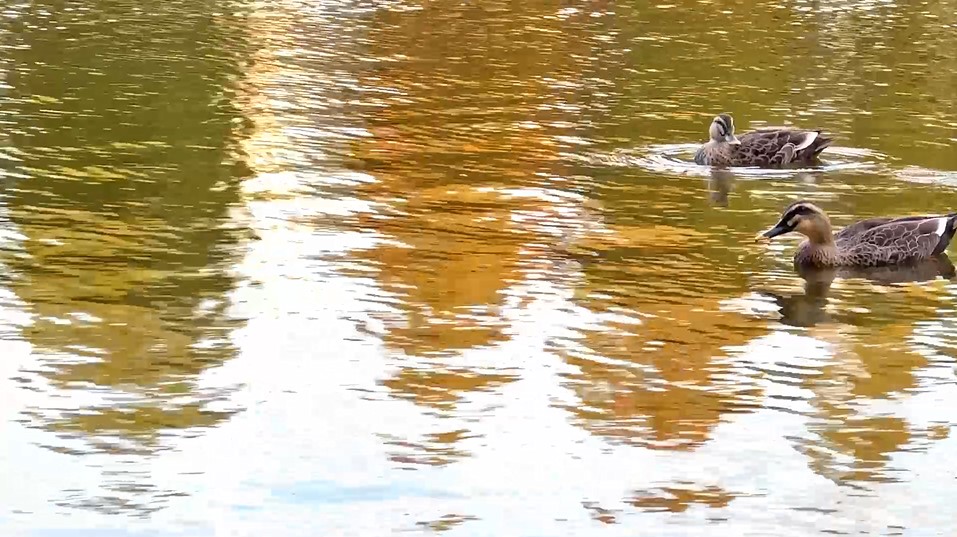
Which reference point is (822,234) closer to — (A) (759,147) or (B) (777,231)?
(B) (777,231)

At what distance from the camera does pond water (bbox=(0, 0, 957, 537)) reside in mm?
9141

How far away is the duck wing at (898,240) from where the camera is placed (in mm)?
14641

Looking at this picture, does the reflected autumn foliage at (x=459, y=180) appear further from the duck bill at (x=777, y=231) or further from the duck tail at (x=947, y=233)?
the duck tail at (x=947, y=233)

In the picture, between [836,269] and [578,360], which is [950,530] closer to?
[578,360]

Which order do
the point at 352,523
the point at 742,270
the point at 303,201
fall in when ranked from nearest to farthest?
1. the point at 352,523
2. the point at 742,270
3. the point at 303,201

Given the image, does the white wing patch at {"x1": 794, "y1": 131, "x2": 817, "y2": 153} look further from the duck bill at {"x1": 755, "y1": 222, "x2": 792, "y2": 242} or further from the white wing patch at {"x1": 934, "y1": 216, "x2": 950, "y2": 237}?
the duck bill at {"x1": 755, "y1": 222, "x2": 792, "y2": 242}

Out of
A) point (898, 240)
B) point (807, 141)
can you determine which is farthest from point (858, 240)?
point (807, 141)

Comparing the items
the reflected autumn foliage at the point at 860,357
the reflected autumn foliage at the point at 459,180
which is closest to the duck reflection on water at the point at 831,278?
the reflected autumn foliage at the point at 860,357

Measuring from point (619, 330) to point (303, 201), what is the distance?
470 cm

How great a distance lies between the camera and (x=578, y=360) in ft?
37.5

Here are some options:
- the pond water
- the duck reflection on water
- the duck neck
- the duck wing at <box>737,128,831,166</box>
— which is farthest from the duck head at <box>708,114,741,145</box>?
the duck neck

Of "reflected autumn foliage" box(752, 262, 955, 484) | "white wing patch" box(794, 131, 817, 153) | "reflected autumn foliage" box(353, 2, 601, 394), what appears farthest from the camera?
"white wing patch" box(794, 131, 817, 153)

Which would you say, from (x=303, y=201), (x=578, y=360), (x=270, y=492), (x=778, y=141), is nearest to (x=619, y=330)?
(x=578, y=360)

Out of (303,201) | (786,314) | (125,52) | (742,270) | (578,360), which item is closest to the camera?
(578,360)
